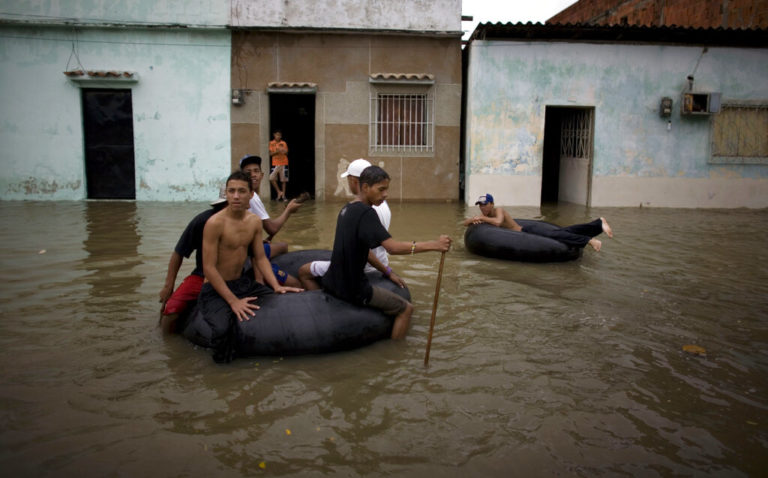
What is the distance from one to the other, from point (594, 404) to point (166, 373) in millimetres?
2751

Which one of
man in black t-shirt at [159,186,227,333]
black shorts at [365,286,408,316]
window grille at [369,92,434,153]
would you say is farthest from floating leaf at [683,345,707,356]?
window grille at [369,92,434,153]

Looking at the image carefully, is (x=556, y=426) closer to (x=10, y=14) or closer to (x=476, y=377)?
(x=476, y=377)

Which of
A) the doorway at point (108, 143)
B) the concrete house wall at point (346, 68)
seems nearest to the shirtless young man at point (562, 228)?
the concrete house wall at point (346, 68)

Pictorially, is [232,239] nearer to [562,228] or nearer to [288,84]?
[562,228]

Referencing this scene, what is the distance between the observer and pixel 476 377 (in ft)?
12.4

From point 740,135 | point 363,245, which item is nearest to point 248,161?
point 363,245

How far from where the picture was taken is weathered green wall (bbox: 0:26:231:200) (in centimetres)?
1302

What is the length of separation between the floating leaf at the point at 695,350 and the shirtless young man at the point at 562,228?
10.00ft

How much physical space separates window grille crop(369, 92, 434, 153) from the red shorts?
9.68 metres

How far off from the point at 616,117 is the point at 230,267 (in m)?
11.8

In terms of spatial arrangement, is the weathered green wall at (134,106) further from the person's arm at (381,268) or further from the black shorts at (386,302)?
the black shorts at (386,302)

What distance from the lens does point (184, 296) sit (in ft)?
14.5

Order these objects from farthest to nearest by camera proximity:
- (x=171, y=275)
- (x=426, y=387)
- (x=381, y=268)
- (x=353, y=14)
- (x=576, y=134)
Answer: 1. (x=576, y=134)
2. (x=353, y=14)
3. (x=381, y=268)
4. (x=171, y=275)
5. (x=426, y=387)

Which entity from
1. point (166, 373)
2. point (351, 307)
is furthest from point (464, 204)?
point (166, 373)
